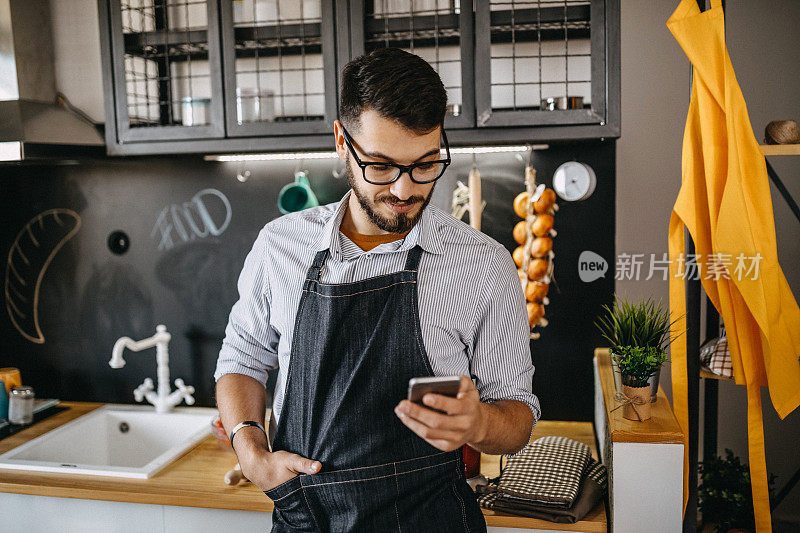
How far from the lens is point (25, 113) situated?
2.17 m

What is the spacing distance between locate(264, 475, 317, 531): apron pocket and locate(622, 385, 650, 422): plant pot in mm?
799

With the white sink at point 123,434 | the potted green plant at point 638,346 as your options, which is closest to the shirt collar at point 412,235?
the potted green plant at point 638,346

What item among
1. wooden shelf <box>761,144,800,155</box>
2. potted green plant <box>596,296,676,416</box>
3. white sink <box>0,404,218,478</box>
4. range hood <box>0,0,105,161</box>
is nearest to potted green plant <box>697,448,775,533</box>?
potted green plant <box>596,296,676,416</box>

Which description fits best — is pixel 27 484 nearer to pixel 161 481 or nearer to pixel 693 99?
pixel 161 481

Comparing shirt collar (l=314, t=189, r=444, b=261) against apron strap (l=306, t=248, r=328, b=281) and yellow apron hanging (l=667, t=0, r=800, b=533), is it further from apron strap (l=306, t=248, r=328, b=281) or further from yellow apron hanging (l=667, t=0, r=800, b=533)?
yellow apron hanging (l=667, t=0, r=800, b=533)

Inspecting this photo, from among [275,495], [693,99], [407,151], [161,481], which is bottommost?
[161,481]

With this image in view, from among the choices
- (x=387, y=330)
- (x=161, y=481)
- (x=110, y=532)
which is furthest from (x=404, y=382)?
(x=110, y=532)

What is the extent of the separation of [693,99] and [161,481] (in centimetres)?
182

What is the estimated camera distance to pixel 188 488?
190cm

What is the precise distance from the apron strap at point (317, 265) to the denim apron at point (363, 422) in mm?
52

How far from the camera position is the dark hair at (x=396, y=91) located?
4.07ft

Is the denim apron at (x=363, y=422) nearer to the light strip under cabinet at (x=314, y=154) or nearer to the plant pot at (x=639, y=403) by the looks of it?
the plant pot at (x=639, y=403)

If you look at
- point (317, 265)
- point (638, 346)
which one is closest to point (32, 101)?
point (317, 265)

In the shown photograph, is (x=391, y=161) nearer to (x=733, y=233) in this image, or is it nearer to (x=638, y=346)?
(x=638, y=346)
